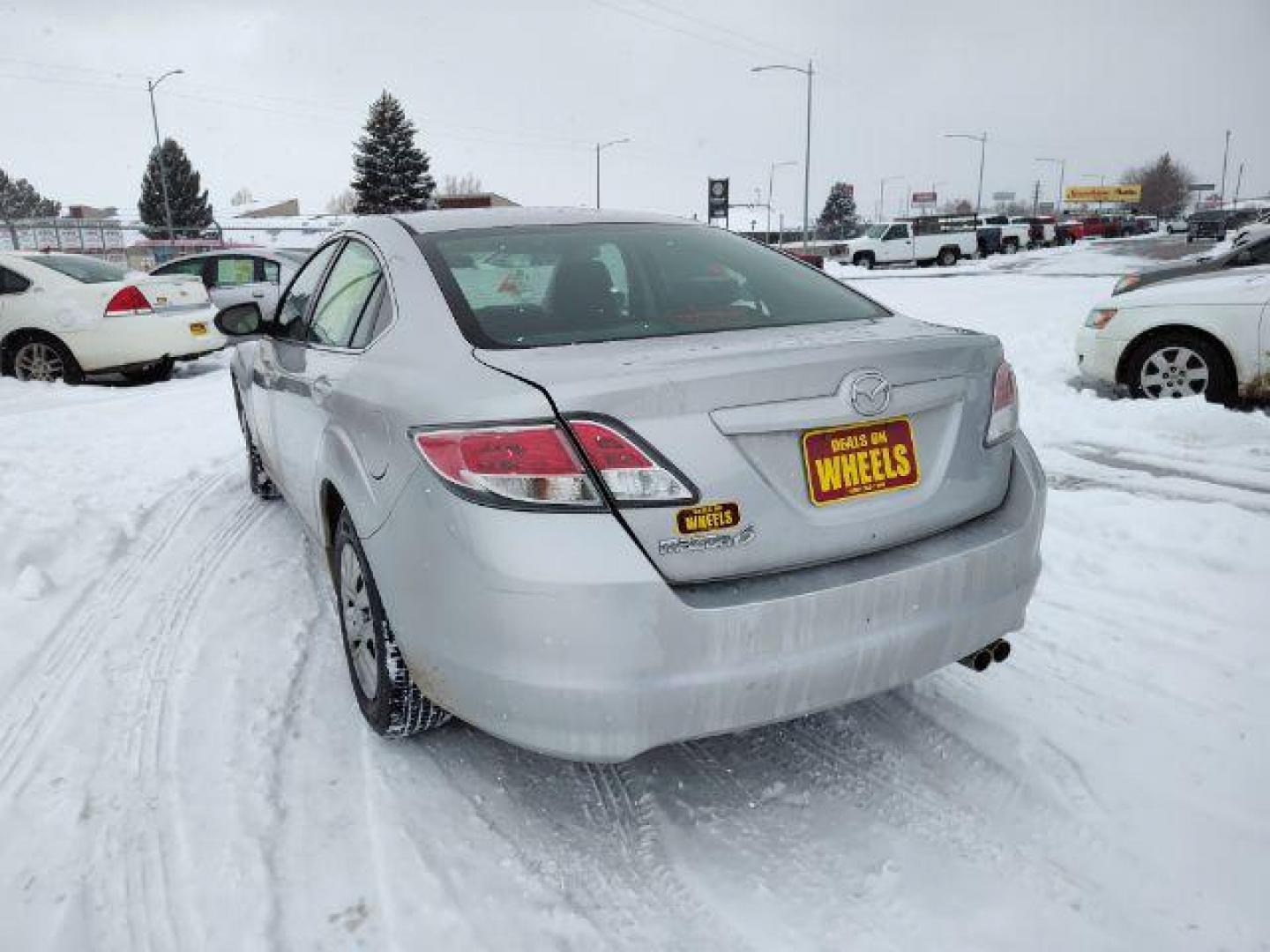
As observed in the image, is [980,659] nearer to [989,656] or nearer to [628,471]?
[989,656]

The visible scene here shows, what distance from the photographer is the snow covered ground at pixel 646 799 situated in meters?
2.13

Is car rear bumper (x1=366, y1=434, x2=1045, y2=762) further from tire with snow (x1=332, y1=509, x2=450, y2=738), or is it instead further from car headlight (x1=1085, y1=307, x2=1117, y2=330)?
car headlight (x1=1085, y1=307, x2=1117, y2=330)

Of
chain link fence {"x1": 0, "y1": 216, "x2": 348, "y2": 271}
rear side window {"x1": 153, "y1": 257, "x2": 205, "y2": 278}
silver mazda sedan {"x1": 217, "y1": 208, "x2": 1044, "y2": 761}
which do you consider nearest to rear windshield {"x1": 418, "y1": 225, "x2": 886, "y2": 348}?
silver mazda sedan {"x1": 217, "y1": 208, "x2": 1044, "y2": 761}

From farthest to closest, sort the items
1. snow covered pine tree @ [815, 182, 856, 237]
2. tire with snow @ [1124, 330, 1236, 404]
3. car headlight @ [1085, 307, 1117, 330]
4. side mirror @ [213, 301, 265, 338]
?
snow covered pine tree @ [815, 182, 856, 237]
car headlight @ [1085, 307, 1117, 330]
tire with snow @ [1124, 330, 1236, 404]
side mirror @ [213, 301, 265, 338]

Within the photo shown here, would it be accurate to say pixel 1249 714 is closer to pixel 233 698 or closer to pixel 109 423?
pixel 233 698

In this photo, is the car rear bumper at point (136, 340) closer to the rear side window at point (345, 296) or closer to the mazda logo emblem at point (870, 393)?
the rear side window at point (345, 296)

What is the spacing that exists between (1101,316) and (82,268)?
408 inches

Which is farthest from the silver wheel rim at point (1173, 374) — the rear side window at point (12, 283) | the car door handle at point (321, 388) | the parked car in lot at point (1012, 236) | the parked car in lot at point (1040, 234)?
the parked car in lot at point (1040, 234)

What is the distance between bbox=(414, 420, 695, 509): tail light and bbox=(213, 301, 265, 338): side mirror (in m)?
2.76

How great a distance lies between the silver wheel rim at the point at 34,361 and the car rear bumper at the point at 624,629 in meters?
9.52

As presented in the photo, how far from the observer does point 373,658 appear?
284cm

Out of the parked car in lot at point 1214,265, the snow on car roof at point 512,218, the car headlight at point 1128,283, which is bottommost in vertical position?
the car headlight at point 1128,283

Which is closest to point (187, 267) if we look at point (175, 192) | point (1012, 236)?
point (1012, 236)

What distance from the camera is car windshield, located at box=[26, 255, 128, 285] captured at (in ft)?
33.2
